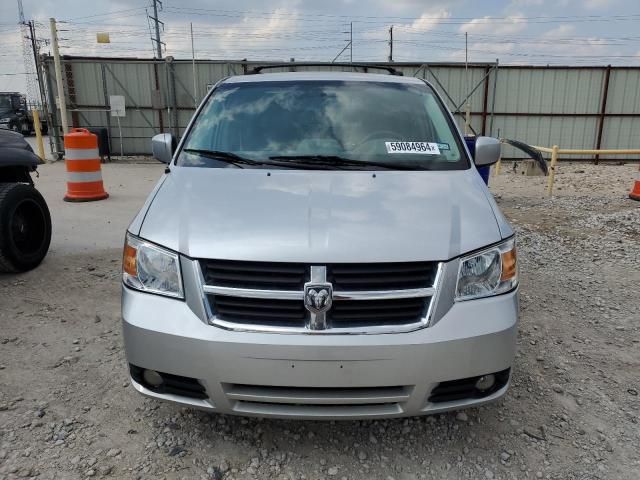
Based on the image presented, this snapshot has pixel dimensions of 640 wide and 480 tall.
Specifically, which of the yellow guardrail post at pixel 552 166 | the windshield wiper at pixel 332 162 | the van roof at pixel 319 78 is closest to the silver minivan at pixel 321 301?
the windshield wiper at pixel 332 162

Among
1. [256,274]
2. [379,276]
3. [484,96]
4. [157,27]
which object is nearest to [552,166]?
[484,96]

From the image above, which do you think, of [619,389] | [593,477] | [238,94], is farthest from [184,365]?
[619,389]

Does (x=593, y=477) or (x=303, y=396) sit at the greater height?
(x=303, y=396)

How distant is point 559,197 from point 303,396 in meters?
8.51

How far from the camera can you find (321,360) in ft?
6.38

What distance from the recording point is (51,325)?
3699 mm

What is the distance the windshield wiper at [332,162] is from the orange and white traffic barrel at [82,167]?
617cm

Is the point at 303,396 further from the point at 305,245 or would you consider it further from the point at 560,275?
the point at 560,275

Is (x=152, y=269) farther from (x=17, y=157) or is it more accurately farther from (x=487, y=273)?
(x=17, y=157)

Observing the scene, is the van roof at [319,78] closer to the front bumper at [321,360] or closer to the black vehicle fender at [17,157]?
the front bumper at [321,360]

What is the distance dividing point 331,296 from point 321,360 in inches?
9.8

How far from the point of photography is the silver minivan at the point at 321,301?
1969mm

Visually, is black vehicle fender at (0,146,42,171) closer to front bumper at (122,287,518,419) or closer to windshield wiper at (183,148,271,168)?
windshield wiper at (183,148,271,168)

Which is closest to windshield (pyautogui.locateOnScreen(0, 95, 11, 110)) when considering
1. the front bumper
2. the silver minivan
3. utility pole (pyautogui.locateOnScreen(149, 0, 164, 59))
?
utility pole (pyautogui.locateOnScreen(149, 0, 164, 59))
